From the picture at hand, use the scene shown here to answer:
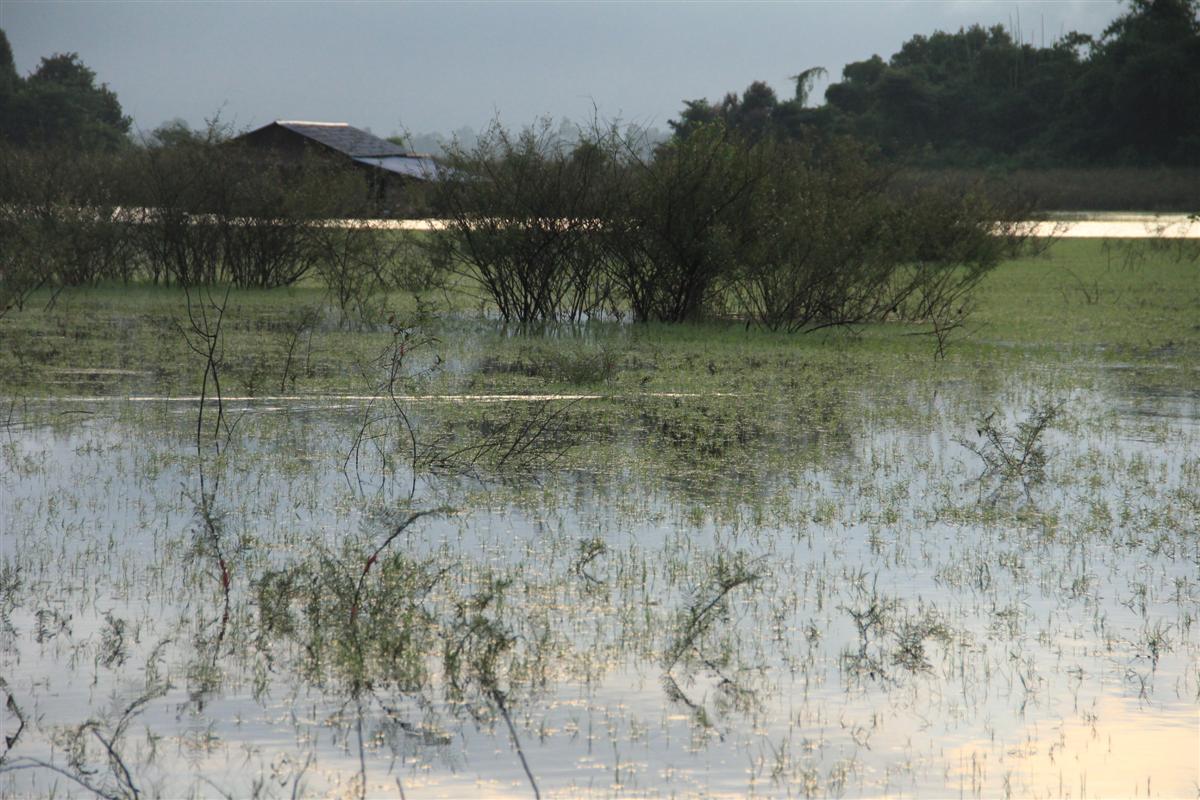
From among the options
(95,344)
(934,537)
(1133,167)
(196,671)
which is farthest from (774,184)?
(1133,167)

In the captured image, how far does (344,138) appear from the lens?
5075 centimetres

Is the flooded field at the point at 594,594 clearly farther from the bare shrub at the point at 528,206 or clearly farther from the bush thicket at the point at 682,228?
the bare shrub at the point at 528,206

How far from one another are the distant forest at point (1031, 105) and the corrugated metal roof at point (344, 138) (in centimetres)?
1166

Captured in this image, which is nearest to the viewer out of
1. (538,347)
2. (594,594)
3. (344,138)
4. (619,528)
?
(594,594)

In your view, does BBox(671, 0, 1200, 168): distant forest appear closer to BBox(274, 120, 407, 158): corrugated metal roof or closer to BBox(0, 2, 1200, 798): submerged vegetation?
BBox(274, 120, 407, 158): corrugated metal roof

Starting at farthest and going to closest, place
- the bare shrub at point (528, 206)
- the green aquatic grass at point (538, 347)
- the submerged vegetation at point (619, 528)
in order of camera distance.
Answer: the bare shrub at point (528, 206)
the green aquatic grass at point (538, 347)
the submerged vegetation at point (619, 528)

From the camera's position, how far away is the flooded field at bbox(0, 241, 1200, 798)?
4199 millimetres

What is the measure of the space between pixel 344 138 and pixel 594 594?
4686 centimetres

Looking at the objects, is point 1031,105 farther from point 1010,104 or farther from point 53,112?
point 53,112

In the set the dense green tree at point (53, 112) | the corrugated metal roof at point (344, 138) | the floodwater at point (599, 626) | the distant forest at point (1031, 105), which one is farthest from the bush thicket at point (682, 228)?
the distant forest at point (1031, 105)

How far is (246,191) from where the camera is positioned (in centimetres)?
2119

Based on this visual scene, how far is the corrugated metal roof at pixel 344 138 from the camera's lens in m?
48.4

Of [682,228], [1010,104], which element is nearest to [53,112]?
[1010,104]

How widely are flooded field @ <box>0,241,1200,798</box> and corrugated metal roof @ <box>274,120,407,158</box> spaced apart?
38.7 m
